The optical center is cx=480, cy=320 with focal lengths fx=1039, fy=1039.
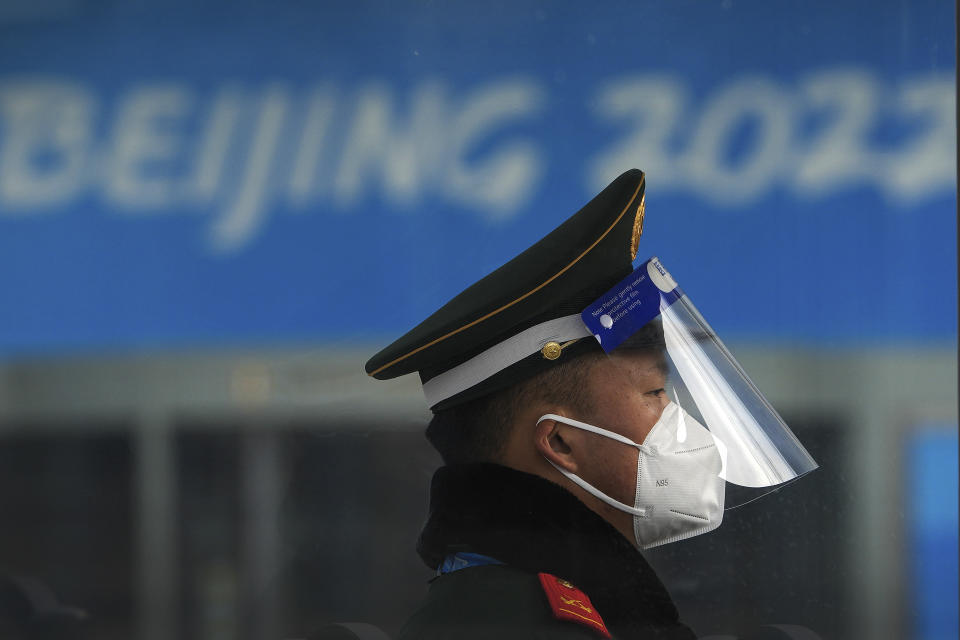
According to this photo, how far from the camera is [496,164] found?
202 centimetres

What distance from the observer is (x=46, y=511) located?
201 centimetres

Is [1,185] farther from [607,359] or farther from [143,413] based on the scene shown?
[607,359]

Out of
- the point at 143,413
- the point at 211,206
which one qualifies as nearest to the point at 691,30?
the point at 211,206

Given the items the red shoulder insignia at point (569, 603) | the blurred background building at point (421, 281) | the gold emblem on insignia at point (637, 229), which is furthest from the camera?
the blurred background building at point (421, 281)

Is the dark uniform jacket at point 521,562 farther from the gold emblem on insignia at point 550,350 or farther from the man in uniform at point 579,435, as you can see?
the gold emblem on insignia at point 550,350

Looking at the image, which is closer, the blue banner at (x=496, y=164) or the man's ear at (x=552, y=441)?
the man's ear at (x=552, y=441)

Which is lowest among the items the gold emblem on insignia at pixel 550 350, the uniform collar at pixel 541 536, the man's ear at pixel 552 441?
the uniform collar at pixel 541 536

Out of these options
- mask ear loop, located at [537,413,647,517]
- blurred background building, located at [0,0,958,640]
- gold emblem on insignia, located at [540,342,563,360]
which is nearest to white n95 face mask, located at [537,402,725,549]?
mask ear loop, located at [537,413,647,517]

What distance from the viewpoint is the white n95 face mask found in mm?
1768

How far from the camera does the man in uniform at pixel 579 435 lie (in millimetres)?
1772

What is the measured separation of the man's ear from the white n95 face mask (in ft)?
0.03

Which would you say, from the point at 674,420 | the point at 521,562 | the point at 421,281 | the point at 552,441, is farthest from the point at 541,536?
the point at 421,281

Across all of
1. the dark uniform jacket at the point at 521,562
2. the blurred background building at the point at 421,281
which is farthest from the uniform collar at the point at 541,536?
the blurred background building at the point at 421,281

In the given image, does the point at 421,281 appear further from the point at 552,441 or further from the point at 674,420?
the point at 674,420
